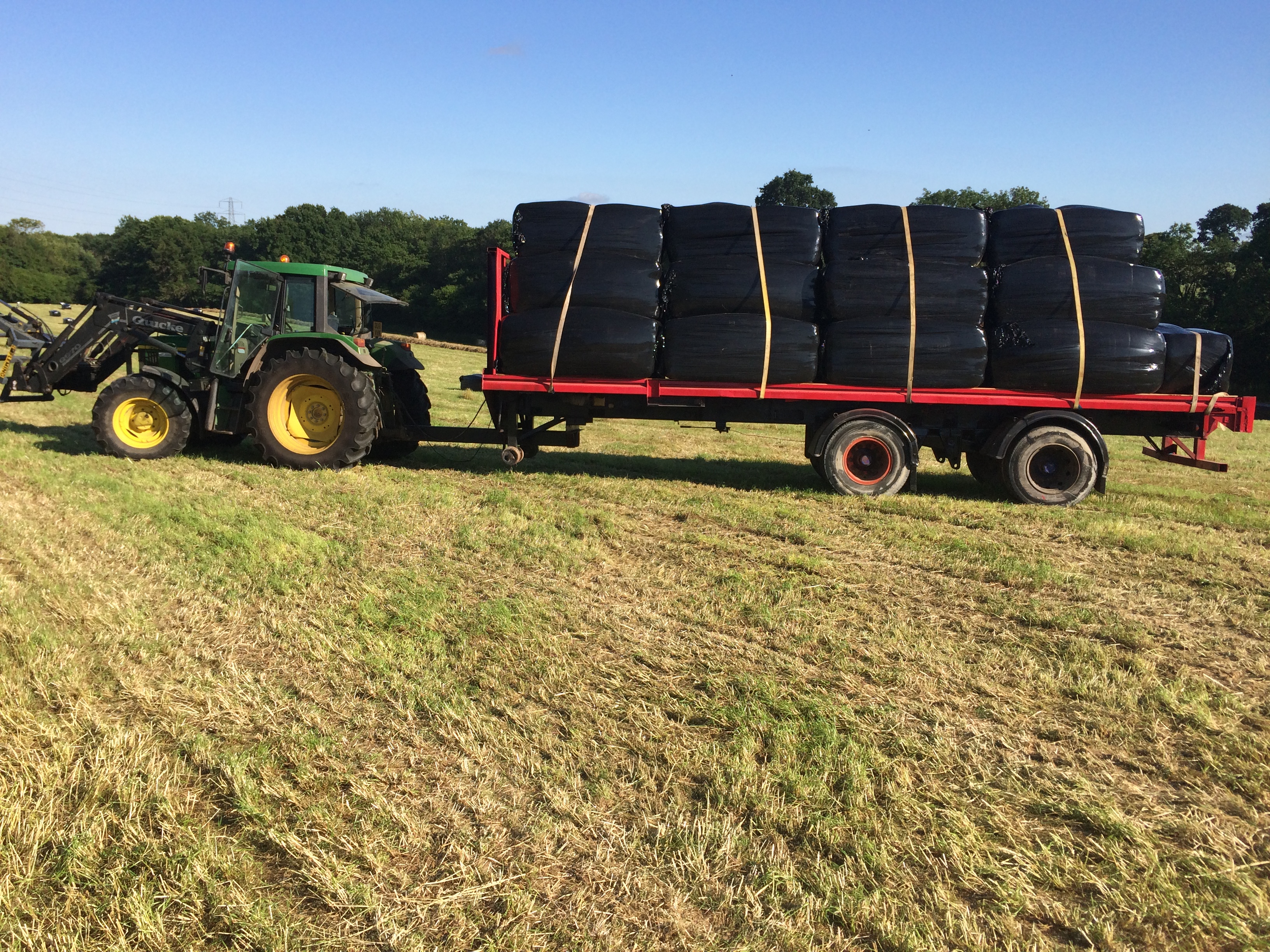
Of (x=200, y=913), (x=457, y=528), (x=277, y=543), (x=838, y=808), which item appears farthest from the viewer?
(x=457, y=528)

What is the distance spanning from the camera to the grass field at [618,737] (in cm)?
246

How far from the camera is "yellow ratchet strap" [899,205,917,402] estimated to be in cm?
811

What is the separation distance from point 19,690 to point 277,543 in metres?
2.41

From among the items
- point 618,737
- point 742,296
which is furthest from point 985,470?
point 618,737

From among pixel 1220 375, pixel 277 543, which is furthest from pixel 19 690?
pixel 1220 375

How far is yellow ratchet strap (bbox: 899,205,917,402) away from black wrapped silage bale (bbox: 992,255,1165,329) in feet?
3.18

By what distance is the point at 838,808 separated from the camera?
9.70 feet

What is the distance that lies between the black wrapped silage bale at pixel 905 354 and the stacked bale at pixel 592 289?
1891 millimetres

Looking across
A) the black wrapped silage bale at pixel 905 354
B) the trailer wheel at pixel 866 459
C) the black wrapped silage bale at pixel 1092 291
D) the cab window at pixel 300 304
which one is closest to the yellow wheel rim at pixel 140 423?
the cab window at pixel 300 304

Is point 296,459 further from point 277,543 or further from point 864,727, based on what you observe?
point 864,727

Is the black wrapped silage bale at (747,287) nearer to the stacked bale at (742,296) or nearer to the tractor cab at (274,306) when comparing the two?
the stacked bale at (742,296)

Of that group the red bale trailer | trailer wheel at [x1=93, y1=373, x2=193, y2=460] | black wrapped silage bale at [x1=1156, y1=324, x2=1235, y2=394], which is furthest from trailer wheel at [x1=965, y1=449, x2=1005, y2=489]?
trailer wheel at [x1=93, y1=373, x2=193, y2=460]

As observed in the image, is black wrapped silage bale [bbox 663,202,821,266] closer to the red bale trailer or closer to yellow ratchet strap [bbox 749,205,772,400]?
yellow ratchet strap [bbox 749,205,772,400]

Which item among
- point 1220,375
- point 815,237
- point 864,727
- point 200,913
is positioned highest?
point 815,237
